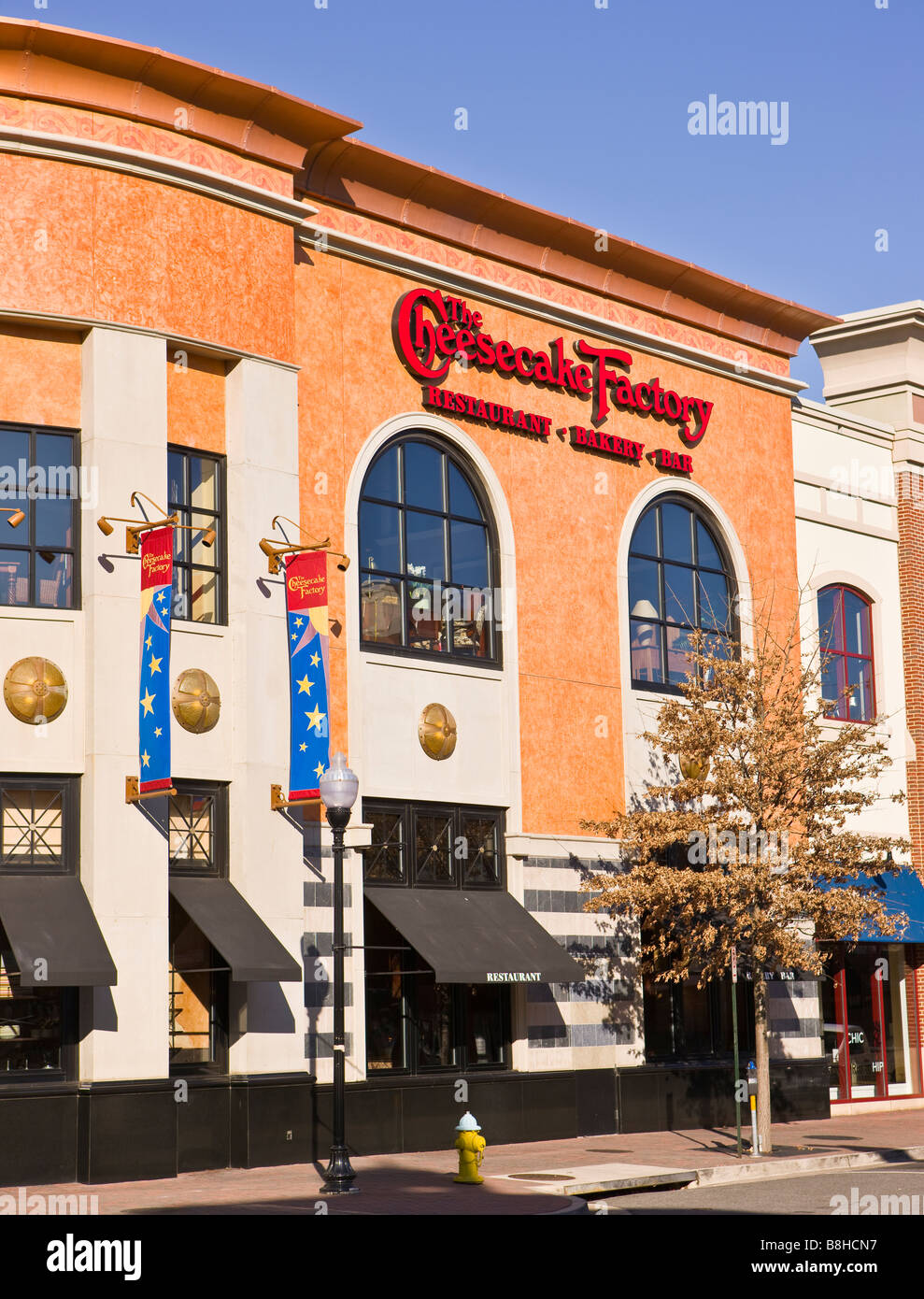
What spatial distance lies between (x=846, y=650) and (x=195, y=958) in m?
16.2

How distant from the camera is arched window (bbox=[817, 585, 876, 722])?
31.1 m

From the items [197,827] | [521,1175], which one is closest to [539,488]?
[197,827]

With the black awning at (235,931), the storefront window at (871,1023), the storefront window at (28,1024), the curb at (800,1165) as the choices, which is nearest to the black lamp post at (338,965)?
the black awning at (235,931)

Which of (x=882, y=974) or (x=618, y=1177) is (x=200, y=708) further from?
(x=882, y=974)

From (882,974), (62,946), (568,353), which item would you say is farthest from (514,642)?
(882,974)

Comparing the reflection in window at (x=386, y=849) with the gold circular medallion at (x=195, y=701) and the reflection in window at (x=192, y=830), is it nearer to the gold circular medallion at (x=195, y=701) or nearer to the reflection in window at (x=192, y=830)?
the reflection in window at (x=192, y=830)

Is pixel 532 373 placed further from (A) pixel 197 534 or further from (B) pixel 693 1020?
(B) pixel 693 1020

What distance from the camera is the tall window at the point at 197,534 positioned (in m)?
20.6

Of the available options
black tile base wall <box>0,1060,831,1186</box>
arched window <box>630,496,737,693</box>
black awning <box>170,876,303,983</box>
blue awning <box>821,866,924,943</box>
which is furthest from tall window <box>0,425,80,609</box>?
blue awning <box>821,866,924,943</box>

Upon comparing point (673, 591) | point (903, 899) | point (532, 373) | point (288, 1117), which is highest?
point (532, 373)

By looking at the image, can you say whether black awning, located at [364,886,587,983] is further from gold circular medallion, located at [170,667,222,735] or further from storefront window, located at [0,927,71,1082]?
storefront window, located at [0,927,71,1082]

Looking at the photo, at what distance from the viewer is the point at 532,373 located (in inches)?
1014

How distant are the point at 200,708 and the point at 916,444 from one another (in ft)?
61.5

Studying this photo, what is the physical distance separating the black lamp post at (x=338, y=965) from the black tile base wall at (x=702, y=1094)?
812 cm
